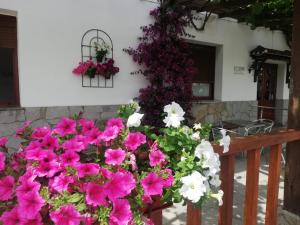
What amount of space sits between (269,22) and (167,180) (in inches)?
224

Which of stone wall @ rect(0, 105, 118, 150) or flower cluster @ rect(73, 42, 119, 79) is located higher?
flower cluster @ rect(73, 42, 119, 79)

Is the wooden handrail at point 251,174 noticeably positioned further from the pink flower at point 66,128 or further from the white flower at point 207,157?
the pink flower at point 66,128

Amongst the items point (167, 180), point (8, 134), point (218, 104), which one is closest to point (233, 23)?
point (218, 104)

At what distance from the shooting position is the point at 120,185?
2.98 feet

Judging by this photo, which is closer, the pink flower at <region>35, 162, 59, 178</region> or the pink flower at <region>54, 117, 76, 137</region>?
the pink flower at <region>35, 162, 59, 178</region>

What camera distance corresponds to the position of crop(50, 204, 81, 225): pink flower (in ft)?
2.72

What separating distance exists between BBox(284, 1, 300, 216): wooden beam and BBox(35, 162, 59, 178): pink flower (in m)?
1.89

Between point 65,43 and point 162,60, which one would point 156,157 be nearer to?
point 65,43

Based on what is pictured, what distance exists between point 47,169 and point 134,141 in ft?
0.95

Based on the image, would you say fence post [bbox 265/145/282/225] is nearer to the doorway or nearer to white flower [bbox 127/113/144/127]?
white flower [bbox 127/113/144/127]

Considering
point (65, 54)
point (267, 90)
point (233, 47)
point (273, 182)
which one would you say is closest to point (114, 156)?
point (273, 182)

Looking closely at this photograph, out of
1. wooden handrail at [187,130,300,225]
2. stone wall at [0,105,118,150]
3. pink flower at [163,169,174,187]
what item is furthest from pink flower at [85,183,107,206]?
stone wall at [0,105,118,150]

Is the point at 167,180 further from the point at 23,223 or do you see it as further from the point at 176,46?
the point at 176,46

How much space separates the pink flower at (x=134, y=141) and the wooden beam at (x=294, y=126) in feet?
5.30
